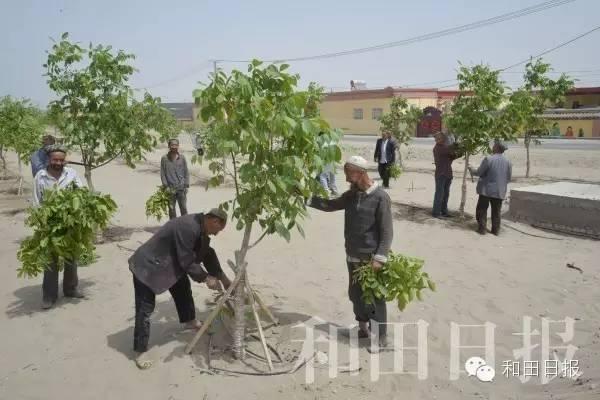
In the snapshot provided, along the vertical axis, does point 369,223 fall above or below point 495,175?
below

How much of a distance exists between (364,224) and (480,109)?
5435 millimetres

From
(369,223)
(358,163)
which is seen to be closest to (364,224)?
(369,223)

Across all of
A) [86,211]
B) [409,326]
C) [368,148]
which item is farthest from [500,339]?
[368,148]

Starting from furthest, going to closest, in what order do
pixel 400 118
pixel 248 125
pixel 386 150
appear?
Answer: pixel 400 118
pixel 386 150
pixel 248 125

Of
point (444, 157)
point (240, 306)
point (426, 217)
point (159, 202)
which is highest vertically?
point (444, 157)

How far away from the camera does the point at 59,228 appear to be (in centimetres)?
485

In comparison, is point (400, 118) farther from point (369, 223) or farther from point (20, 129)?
point (369, 223)

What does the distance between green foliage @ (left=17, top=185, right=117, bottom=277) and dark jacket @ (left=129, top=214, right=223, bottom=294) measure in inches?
52.9

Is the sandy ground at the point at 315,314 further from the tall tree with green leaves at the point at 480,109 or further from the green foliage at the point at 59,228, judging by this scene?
the tall tree with green leaves at the point at 480,109

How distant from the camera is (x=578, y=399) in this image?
11.3 ft

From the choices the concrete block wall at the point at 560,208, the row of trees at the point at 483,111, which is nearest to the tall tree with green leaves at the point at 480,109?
the row of trees at the point at 483,111

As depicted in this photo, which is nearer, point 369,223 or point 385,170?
point 369,223

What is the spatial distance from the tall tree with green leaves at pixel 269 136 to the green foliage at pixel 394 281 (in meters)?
0.87

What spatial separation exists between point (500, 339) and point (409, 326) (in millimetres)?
872
